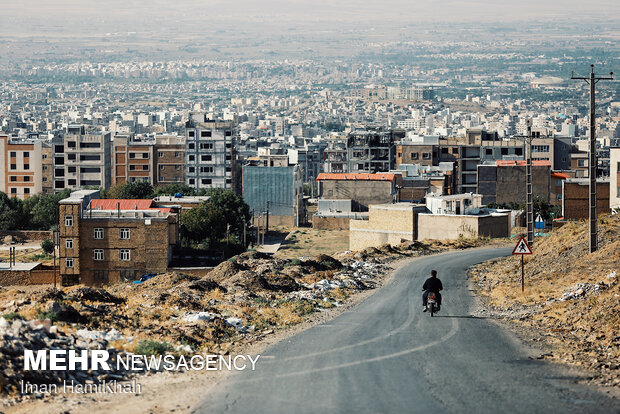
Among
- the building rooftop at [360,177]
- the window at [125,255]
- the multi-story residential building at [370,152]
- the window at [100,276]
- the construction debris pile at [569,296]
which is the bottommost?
the window at [100,276]

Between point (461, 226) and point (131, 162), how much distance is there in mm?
60740

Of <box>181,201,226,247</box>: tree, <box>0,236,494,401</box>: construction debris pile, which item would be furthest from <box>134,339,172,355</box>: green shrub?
<box>181,201,226,247</box>: tree

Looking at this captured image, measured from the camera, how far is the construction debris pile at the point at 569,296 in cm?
1644

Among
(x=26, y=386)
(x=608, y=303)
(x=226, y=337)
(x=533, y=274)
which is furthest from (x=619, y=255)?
(x=26, y=386)

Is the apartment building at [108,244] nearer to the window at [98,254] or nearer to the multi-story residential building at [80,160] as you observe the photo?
the window at [98,254]

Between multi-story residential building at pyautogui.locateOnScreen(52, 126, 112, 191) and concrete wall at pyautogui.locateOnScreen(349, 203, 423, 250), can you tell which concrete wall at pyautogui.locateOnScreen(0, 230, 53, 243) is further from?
multi-story residential building at pyautogui.locateOnScreen(52, 126, 112, 191)

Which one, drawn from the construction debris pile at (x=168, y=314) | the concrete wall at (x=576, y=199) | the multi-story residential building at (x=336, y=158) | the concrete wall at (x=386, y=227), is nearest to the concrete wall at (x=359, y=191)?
the concrete wall at (x=386, y=227)

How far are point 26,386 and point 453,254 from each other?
27.5 m

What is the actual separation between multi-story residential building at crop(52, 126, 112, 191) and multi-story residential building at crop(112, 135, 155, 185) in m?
1.85

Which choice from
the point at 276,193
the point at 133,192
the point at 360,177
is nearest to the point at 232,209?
the point at 133,192

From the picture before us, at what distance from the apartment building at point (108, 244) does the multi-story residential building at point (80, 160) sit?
53489 millimetres

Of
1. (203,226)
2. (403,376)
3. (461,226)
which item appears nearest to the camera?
(403,376)

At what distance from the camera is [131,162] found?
A: 107m

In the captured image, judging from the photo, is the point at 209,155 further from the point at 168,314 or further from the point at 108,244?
the point at 168,314
